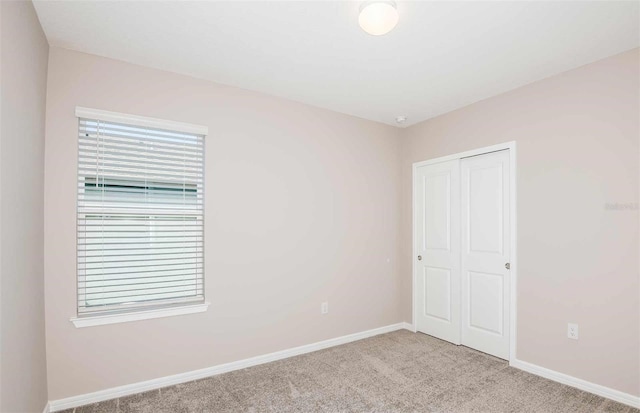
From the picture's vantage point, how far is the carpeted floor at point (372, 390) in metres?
2.45

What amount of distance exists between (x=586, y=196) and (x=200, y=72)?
3372mm

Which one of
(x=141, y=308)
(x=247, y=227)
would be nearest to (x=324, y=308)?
(x=247, y=227)

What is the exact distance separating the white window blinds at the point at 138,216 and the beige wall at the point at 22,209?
11.4 inches

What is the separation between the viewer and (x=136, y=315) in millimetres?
2654

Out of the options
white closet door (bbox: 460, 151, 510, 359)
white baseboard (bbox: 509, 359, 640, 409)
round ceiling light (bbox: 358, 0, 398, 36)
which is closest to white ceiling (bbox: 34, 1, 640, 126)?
round ceiling light (bbox: 358, 0, 398, 36)

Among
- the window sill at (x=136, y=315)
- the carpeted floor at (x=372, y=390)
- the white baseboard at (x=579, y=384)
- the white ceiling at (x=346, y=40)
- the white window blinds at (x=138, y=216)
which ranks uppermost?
the white ceiling at (x=346, y=40)

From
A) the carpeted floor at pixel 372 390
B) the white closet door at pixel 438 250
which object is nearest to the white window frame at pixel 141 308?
the carpeted floor at pixel 372 390

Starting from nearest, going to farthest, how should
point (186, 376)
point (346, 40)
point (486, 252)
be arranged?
point (346, 40), point (186, 376), point (486, 252)

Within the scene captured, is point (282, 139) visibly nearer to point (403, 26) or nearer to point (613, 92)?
point (403, 26)

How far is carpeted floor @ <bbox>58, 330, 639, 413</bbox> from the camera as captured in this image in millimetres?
2445

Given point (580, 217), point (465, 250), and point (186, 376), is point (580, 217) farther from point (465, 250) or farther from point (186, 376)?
point (186, 376)

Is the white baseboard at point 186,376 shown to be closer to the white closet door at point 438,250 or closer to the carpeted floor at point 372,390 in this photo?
the carpeted floor at point 372,390

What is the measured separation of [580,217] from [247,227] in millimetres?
2872

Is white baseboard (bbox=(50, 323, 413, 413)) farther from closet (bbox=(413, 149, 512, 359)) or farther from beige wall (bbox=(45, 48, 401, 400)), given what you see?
closet (bbox=(413, 149, 512, 359))
